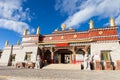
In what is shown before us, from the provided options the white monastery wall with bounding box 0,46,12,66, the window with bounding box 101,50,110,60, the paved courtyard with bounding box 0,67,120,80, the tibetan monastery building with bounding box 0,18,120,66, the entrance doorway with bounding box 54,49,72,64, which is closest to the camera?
the paved courtyard with bounding box 0,67,120,80

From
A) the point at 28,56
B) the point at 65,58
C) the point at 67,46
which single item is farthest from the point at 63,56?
the point at 28,56

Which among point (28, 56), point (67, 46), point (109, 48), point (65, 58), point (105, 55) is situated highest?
point (67, 46)

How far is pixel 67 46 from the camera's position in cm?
2367

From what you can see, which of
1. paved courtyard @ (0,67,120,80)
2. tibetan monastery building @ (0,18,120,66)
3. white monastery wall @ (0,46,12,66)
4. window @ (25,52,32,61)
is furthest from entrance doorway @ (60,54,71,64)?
paved courtyard @ (0,67,120,80)

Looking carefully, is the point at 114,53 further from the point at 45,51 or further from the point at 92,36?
the point at 45,51

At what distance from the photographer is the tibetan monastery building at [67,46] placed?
66.5ft

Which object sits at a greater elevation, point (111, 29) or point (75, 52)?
point (111, 29)

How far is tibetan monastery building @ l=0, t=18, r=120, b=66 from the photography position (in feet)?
66.5

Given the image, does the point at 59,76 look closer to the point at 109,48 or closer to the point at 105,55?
the point at 105,55

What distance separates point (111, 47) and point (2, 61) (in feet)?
74.0

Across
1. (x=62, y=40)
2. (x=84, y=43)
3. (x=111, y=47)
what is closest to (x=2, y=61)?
(x=62, y=40)

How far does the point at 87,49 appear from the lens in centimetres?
2211

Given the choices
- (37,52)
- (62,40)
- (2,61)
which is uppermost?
(62,40)

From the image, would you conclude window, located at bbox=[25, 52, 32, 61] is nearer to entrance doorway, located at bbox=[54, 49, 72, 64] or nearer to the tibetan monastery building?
the tibetan monastery building
